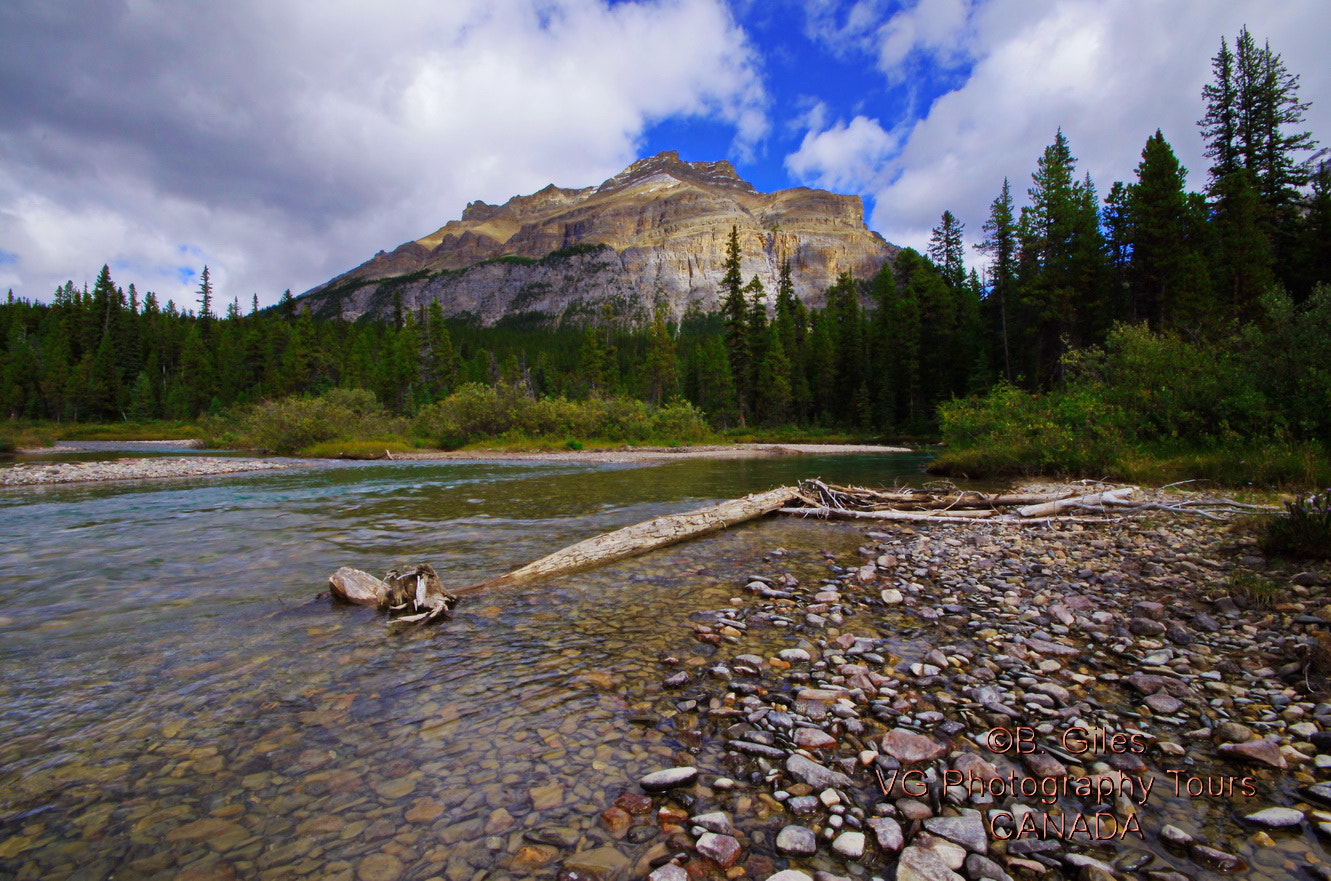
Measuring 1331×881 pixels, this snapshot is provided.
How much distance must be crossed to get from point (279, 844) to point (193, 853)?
0.37 meters

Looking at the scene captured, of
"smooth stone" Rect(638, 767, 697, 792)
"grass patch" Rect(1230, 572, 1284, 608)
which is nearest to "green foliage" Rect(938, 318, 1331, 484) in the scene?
"grass patch" Rect(1230, 572, 1284, 608)

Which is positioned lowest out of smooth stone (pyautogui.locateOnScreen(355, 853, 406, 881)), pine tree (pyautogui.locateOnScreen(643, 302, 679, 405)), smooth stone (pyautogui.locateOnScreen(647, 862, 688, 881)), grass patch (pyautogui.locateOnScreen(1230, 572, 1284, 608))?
smooth stone (pyautogui.locateOnScreen(647, 862, 688, 881))

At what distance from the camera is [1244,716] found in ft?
10.9

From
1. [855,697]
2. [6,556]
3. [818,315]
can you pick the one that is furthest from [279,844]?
Answer: [818,315]

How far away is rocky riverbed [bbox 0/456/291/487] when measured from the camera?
2061cm

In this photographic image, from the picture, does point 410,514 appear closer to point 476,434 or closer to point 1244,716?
point 1244,716

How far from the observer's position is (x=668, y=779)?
2971 millimetres

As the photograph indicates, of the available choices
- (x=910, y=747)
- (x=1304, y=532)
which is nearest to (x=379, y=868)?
(x=910, y=747)

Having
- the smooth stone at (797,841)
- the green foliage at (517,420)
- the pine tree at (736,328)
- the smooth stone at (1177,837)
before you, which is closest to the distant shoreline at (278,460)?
the green foliage at (517,420)

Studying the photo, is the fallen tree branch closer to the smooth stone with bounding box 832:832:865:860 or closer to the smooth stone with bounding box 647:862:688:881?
the smooth stone with bounding box 832:832:865:860

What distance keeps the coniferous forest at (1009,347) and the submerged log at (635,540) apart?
34.9ft

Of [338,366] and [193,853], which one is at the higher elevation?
[338,366]

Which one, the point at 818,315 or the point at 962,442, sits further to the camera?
the point at 818,315

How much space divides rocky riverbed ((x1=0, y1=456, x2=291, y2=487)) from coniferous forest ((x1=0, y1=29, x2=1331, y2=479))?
19639 mm
